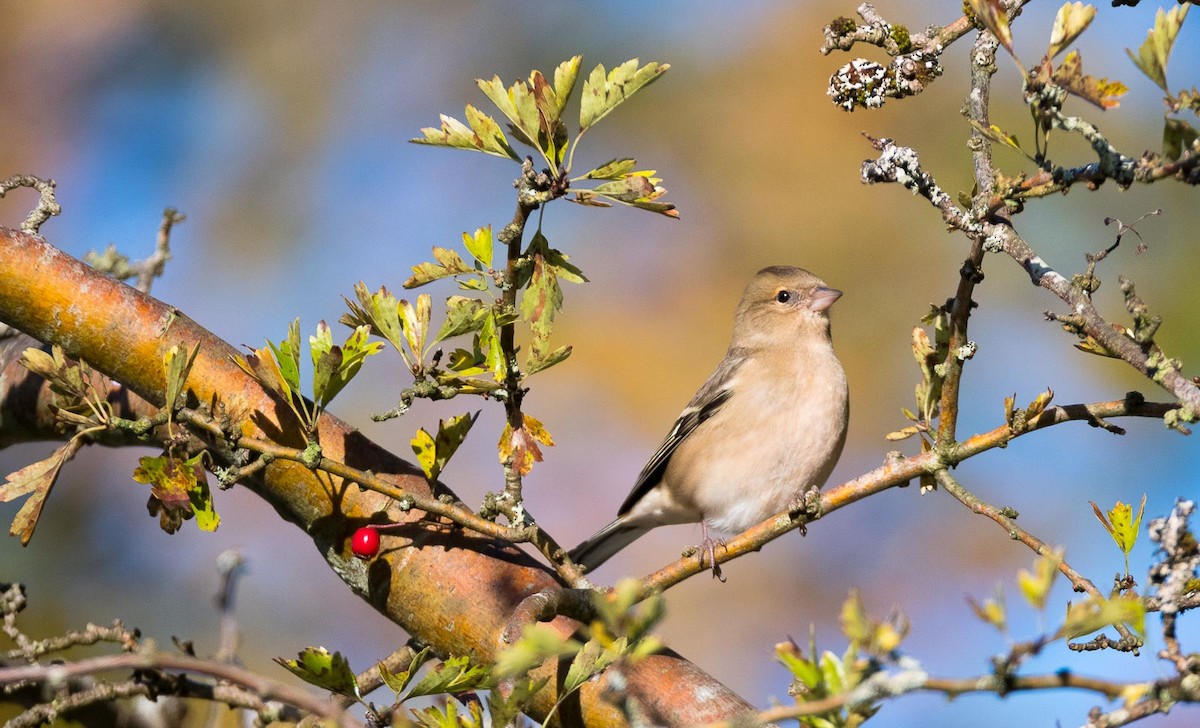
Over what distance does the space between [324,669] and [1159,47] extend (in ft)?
6.31

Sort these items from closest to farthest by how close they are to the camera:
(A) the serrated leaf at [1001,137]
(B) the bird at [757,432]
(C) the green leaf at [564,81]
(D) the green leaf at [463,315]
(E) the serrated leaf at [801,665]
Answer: (E) the serrated leaf at [801,665], (A) the serrated leaf at [1001,137], (C) the green leaf at [564,81], (D) the green leaf at [463,315], (B) the bird at [757,432]

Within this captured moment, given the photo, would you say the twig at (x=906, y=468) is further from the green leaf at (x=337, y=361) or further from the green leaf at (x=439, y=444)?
the green leaf at (x=337, y=361)

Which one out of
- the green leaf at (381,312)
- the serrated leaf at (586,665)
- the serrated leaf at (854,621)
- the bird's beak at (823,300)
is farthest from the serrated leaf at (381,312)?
the bird's beak at (823,300)

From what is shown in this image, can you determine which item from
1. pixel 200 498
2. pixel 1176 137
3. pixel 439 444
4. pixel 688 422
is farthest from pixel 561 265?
pixel 688 422

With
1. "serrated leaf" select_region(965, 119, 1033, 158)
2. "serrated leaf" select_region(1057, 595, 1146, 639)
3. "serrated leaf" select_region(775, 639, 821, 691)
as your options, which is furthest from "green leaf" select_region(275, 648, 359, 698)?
"serrated leaf" select_region(965, 119, 1033, 158)

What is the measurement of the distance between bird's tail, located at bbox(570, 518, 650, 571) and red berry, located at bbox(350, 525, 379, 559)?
231cm

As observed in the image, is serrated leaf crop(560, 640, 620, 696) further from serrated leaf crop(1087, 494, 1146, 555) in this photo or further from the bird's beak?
the bird's beak

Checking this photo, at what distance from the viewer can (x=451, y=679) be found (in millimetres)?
2195

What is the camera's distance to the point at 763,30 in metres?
8.12

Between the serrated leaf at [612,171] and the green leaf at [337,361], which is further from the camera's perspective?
the green leaf at [337,361]

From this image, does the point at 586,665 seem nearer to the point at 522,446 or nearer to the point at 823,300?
the point at 522,446

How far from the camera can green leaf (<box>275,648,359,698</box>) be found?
2.29 meters

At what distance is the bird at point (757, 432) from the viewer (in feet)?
16.1

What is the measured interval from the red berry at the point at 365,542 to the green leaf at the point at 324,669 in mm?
571
